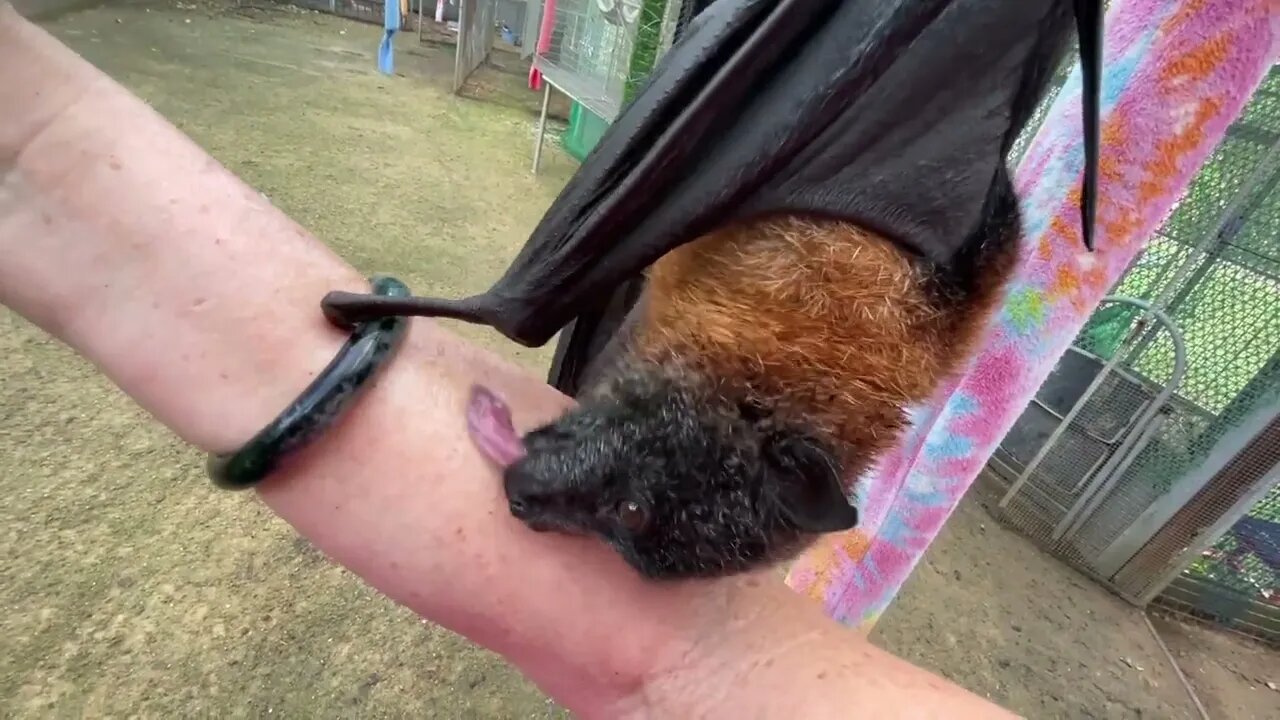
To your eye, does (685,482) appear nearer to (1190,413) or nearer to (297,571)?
(297,571)

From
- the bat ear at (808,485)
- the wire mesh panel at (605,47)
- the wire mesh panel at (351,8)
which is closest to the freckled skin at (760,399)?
the bat ear at (808,485)

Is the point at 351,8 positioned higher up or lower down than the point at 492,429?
lower down

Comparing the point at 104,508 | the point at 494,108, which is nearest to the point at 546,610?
the point at 104,508

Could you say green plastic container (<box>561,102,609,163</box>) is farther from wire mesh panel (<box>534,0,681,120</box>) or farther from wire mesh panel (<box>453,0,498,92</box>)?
wire mesh panel (<box>453,0,498,92</box>)

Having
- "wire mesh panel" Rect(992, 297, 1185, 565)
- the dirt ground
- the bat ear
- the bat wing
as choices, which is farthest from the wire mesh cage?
the bat ear

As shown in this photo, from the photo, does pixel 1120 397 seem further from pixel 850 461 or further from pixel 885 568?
pixel 850 461

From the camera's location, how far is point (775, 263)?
496 millimetres

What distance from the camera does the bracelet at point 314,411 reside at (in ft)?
1.58

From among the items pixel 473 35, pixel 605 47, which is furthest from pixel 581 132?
pixel 473 35

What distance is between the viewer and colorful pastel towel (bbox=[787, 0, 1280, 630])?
0.65m

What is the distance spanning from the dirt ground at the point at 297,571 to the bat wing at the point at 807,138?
838 mm

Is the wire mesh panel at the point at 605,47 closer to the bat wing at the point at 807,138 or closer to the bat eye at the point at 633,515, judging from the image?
the bat wing at the point at 807,138

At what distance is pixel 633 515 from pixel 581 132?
8.57ft

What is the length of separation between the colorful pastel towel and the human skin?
167mm
